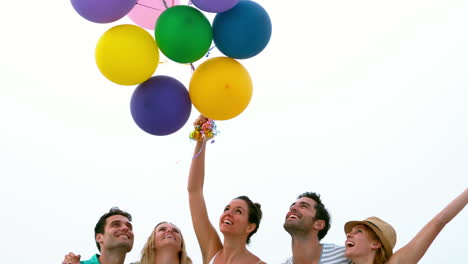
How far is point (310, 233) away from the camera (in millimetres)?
3754

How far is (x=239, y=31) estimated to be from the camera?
2.99 meters

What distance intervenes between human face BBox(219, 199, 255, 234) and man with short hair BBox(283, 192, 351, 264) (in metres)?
0.28

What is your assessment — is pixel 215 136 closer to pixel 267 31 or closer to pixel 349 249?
pixel 267 31

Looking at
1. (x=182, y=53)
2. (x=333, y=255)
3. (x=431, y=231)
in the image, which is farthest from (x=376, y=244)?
(x=182, y=53)

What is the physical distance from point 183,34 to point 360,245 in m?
1.54

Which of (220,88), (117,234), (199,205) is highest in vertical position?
(220,88)

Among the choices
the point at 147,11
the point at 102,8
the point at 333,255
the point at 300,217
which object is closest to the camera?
the point at 102,8

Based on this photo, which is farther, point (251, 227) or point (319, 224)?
point (251, 227)

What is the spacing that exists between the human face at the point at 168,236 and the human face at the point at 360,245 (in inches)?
41.3

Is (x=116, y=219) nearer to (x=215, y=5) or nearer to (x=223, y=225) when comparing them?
(x=223, y=225)

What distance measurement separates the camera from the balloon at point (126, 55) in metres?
A: 2.96

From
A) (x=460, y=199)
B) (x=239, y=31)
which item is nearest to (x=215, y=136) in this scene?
(x=239, y=31)

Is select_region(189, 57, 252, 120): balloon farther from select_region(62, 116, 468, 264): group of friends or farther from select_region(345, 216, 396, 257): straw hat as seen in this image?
select_region(345, 216, 396, 257): straw hat

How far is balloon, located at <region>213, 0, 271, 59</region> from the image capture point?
300 cm
